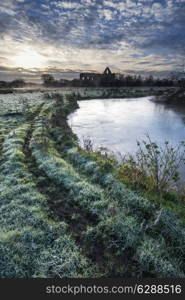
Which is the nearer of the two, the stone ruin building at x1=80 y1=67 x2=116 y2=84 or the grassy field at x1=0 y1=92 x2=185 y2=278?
the grassy field at x1=0 y1=92 x2=185 y2=278

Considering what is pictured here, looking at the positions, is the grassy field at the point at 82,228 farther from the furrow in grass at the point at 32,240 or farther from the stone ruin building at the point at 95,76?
the stone ruin building at the point at 95,76

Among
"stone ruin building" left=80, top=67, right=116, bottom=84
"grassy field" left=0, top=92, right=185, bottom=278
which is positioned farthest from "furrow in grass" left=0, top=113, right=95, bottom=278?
"stone ruin building" left=80, top=67, right=116, bottom=84

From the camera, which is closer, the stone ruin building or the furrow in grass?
the furrow in grass

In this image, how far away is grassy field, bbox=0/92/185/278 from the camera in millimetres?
3939

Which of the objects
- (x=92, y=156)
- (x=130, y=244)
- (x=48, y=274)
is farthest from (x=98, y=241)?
(x=92, y=156)

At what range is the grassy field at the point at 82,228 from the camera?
3.94 m

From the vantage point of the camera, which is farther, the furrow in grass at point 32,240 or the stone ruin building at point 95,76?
the stone ruin building at point 95,76

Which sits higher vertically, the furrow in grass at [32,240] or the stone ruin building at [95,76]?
the stone ruin building at [95,76]

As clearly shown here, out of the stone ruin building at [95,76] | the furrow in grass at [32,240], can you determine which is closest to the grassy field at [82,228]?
the furrow in grass at [32,240]

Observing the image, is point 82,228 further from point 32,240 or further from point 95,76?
point 95,76

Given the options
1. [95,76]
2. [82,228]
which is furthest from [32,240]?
[95,76]

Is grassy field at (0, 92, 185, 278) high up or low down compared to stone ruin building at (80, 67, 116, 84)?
down

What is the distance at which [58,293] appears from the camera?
10.7ft

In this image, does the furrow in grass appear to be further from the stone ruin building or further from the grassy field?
the stone ruin building
